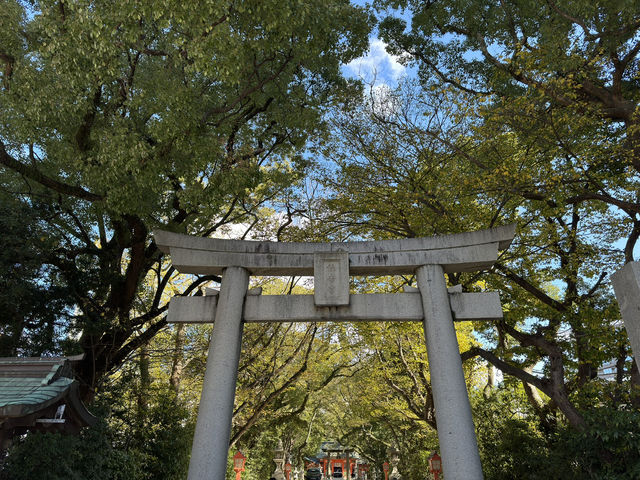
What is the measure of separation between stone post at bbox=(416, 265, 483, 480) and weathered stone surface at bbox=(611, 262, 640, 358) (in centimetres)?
203

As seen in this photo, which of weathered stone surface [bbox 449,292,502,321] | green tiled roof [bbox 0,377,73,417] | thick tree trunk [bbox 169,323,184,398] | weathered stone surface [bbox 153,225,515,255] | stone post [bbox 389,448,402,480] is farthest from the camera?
stone post [bbox 389,448,402,480]

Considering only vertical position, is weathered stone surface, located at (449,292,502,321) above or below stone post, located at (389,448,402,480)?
above

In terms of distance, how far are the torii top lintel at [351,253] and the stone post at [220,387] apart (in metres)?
0.31

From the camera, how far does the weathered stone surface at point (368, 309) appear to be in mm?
5871

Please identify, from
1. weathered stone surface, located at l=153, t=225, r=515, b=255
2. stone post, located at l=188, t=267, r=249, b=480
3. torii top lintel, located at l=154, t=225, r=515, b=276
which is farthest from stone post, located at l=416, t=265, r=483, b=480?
stone post, located at l=188, t=267, r=249, b=480

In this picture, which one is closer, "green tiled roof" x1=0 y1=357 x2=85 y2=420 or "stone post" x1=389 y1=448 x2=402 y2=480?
"green tiled roof" x1=0 y1=357 x2=85 y2=420

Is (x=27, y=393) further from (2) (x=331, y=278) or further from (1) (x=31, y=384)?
(2) (x=331, y=278)

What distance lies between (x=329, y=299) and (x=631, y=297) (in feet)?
11.6

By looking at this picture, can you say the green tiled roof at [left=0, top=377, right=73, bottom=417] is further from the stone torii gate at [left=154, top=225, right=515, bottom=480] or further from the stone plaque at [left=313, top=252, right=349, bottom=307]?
the stone plaque at [left=313, top=252, right=349, bottom=307]

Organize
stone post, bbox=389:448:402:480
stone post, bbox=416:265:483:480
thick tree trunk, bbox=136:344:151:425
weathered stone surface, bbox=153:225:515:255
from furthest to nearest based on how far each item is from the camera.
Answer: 1. stone post, bbox=389:448:402:480
2. thick tree trunk, bbox=136:344:151:425
3. weathered stone surface, bbox=153:225:515:255
4. stone post, bbox=416:265:483:480

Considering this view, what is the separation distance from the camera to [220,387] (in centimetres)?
544

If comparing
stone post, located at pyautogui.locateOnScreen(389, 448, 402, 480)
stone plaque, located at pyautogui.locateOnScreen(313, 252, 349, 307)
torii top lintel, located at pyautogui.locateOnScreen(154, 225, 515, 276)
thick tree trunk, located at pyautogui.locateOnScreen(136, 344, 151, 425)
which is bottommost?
stone post, located at pyautogui.locateOnScreen(389, 448, 402, 480)

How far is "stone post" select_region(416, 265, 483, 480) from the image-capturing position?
16.2ft

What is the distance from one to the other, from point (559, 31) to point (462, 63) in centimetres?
317
